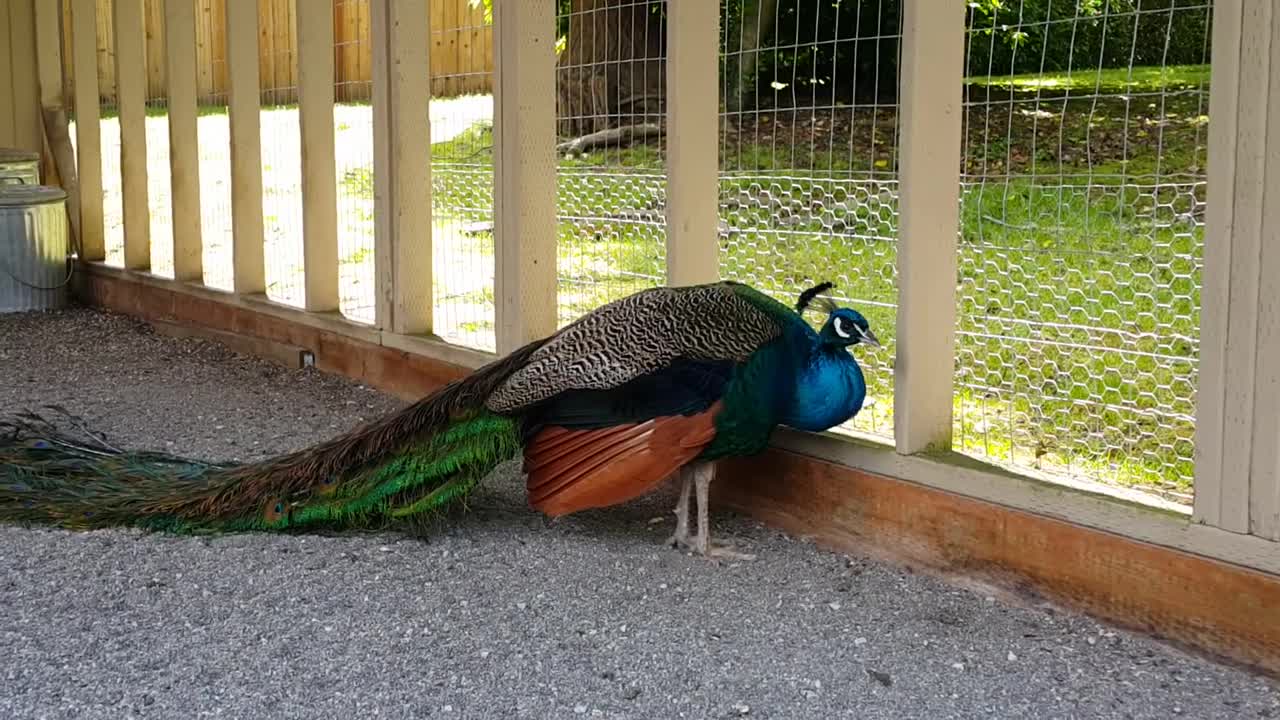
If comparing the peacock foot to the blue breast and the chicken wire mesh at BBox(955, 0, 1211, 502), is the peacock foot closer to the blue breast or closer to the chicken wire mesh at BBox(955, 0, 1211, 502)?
the blue breast

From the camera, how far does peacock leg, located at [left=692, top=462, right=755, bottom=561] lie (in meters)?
4.97

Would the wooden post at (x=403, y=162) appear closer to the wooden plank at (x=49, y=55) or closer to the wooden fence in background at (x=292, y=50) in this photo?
the wooden fence in background at (x=292, y=50)

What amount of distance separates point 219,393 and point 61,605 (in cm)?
339

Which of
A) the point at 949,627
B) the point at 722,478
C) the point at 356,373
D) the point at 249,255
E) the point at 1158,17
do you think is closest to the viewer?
the point at 949,627

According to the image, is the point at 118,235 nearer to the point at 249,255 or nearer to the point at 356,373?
the point at 249,255

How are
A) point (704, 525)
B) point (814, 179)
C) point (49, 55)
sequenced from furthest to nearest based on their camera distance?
1. point (49, 55)
2. point (814, 179)
3. point (704, 525)

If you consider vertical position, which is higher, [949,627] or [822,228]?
[822,228]

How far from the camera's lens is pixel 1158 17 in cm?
615

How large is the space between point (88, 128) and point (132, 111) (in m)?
0.72

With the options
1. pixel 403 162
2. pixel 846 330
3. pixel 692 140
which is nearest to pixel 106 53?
pixel 403 162

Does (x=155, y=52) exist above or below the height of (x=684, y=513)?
above

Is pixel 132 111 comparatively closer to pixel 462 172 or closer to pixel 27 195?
pixel 27 195

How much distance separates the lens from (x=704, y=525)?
4.98 m

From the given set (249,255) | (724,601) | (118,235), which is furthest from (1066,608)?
(118,235)
